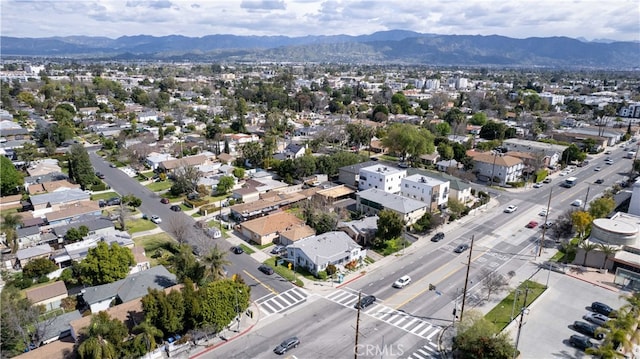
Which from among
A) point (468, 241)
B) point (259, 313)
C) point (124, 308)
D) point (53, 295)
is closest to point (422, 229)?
point (468, 241)

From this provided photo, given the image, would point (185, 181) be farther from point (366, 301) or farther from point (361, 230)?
point (366, 301)

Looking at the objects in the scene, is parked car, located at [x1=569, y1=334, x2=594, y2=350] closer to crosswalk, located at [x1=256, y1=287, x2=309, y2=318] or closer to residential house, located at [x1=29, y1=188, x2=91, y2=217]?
crosswalk, located at [x1=256, y1=287, x2=309, y2=318]

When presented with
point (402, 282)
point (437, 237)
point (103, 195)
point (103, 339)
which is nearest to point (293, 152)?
point (103, 195)

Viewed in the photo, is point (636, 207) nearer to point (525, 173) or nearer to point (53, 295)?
point (525, 173)

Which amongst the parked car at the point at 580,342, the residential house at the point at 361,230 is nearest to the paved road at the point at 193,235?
the residential house at the point at 361,230

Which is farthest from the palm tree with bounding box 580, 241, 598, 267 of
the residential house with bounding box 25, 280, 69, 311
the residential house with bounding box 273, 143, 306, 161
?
the residential house with bounding box 273, 143, 306, 161
